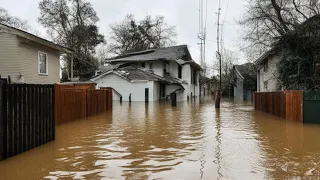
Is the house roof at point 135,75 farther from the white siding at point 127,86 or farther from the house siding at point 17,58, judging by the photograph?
the house siding at point 17,58

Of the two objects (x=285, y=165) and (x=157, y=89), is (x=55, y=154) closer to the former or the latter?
(x=285, y=165)

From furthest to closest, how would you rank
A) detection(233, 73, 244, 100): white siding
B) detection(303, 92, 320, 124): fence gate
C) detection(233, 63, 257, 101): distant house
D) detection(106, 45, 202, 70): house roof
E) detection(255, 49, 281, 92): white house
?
detection(233, 73, 244, 100): white siding
detection(233, 63, 257, 101): distant house
detection(106, 45, 202, 70): house roof
detection(255, 49, 281, 92): white house
detection(303, 92, 320, 124): fence gate

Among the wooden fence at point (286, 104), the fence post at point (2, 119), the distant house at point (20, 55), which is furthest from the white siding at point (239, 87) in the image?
the fence post at point (2, 119)

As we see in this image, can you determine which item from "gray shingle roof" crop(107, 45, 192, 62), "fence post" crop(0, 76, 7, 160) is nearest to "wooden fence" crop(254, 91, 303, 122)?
"fence post" crop(0, 76, 7, 160)

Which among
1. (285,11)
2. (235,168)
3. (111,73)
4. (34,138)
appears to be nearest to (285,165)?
Result: (235,168)

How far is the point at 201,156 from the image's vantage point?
715 cm

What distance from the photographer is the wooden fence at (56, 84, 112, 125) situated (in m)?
12.8

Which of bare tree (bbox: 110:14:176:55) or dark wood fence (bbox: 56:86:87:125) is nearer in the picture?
dark wood fence (bbox: 56:86:87:125)

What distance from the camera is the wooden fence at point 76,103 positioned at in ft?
41.9

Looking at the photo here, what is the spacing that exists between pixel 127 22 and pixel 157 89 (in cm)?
2474

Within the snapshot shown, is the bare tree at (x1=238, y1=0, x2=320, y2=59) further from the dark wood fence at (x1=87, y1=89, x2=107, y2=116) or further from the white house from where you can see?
the dark wood fence at (x1=87, y1=89, x2=107, y2=116)

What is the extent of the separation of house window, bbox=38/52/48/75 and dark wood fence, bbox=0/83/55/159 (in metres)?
12.1

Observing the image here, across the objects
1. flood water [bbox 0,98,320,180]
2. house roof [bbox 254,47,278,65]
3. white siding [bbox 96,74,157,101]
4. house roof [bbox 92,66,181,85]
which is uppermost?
house roof [bbox 254,47,278,65]

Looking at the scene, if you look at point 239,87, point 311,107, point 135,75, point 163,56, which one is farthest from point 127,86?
point 311,107
